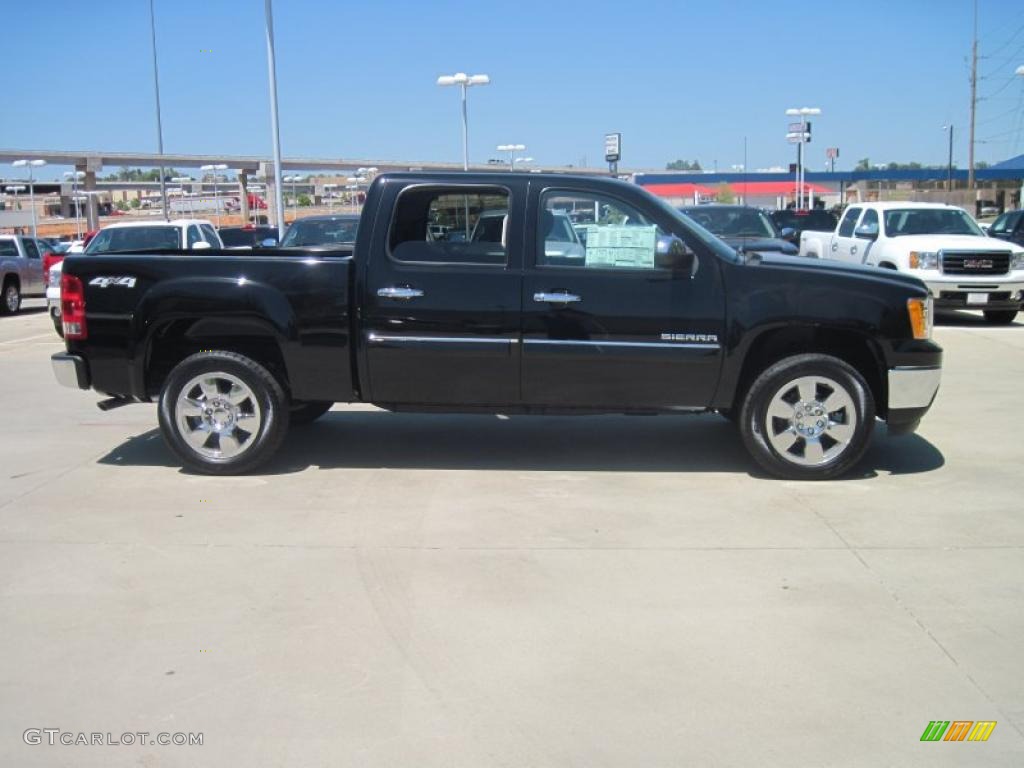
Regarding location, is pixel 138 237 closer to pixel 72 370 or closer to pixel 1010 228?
pixel 72 370

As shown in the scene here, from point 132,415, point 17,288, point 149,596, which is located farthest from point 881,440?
point 17,288

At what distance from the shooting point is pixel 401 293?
259 inches

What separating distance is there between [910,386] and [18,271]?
20.1 metres

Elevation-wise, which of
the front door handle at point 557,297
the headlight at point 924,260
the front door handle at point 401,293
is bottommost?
the headlight at point 924,260

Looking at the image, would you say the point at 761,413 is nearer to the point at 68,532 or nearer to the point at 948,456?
the point at 948,456

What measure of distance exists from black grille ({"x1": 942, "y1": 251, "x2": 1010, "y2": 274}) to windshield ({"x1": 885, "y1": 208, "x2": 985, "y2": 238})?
1071mm

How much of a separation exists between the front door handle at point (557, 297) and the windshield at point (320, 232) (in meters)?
8.79

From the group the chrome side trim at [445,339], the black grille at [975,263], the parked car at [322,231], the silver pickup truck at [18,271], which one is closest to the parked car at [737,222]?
the black grille at [975,263]

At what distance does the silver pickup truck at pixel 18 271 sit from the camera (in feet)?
70.1

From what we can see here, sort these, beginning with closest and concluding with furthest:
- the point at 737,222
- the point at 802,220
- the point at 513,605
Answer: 1. the point at 513,605
2. the point at 737,222
3. the point at 802,220

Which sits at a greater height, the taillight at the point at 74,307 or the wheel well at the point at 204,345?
the taillight at the point at 74,307

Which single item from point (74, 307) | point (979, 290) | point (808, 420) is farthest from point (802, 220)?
point (74, 307)

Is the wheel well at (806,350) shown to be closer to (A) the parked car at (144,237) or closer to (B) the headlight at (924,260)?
(B) the headlight at (924,260)

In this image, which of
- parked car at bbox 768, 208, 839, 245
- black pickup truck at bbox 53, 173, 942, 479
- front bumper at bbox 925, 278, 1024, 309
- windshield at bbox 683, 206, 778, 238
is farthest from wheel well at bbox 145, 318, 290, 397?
parked car at bbox 768, 208, 839, 245
